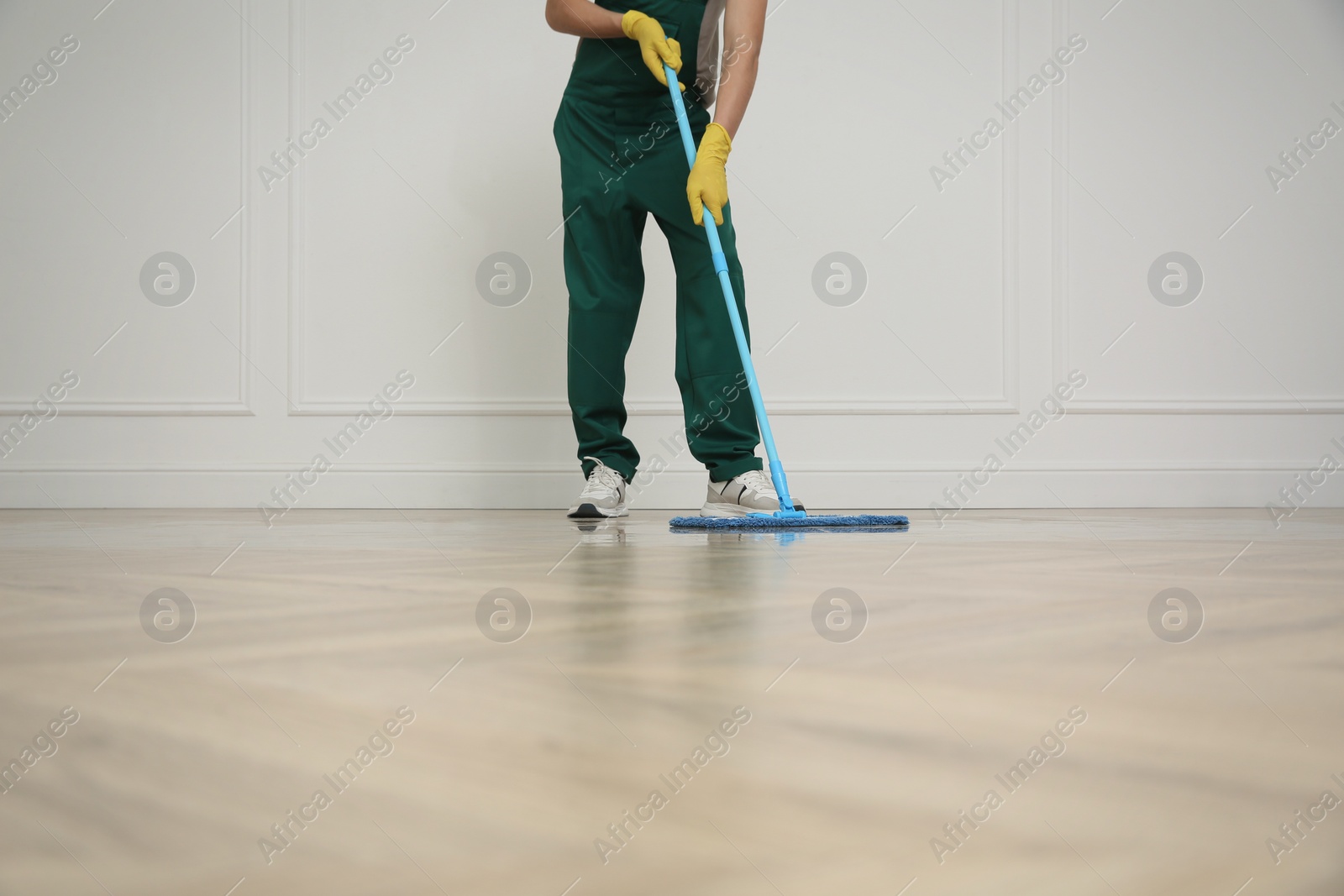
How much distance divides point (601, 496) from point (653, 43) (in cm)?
76

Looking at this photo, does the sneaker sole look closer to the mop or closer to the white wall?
the mop

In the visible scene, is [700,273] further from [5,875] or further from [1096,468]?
[5,875]

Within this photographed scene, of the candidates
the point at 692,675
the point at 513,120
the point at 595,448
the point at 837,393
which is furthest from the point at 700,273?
the point at 692,675

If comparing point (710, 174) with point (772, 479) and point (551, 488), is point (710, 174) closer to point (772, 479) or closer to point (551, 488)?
point (772, 479)

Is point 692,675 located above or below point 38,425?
above

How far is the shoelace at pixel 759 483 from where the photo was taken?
162cm

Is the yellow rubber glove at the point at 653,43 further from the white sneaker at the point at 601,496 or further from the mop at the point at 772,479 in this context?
the white sneaker at the point at 601,496

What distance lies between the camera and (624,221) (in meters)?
1.77

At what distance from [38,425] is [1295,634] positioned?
253cm

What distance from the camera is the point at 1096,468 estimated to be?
2234mm

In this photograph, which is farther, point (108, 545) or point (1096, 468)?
point (1096, 468)

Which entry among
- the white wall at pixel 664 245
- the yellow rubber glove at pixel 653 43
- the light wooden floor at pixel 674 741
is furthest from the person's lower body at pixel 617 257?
the light wooden floor at pixel 674 741

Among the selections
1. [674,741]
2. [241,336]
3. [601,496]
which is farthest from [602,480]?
[674,741]

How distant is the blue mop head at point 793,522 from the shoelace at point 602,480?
0.34 m
